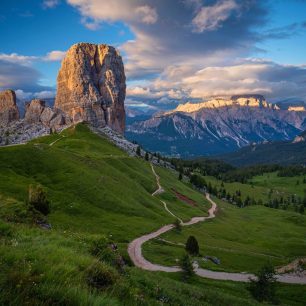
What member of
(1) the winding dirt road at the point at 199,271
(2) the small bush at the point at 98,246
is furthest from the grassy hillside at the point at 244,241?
(2) the small bush at the point at 98,246

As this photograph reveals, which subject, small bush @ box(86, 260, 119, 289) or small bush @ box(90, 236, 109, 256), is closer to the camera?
small bush @ box(86, 260, 119, 289)

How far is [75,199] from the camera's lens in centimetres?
8975

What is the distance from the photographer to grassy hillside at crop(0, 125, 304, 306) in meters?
7.80

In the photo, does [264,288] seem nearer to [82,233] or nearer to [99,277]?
[82,233]

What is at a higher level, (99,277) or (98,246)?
(99,277)

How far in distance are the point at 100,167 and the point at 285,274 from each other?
252ft

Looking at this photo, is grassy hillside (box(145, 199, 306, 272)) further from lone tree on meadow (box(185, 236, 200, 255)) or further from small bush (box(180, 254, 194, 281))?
small bush (box(180, 254, 194, 281))

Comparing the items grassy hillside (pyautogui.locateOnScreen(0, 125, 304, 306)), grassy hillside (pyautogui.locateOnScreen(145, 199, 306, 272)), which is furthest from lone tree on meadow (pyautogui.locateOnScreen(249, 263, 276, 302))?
grassy hillside (pyautogui.locateOnScreen(145, 199, 306, 272))

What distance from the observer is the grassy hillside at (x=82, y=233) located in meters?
7.80

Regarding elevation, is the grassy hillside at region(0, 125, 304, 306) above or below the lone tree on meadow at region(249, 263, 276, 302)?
above

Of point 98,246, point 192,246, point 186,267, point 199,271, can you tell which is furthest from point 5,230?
point 192,246

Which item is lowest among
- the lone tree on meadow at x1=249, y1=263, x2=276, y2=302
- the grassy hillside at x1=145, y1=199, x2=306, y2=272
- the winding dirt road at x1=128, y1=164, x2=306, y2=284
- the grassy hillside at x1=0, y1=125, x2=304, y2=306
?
the grassy hillside at x1=145, y1=199, x2=306, y2=272

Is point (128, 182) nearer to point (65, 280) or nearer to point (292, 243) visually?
point (292, 243)

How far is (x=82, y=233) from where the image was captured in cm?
2416
